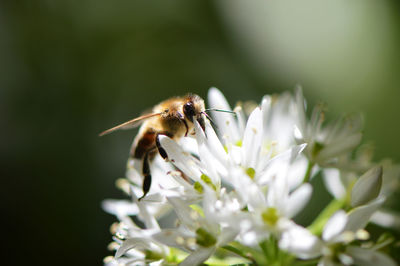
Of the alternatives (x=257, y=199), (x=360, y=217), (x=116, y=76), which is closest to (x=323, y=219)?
(x=360, y=217)

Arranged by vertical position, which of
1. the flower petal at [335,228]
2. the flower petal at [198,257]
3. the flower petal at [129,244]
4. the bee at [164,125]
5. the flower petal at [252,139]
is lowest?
the flower petal at [335,228]

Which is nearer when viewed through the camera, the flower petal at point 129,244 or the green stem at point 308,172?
the flower petal at point 129,244

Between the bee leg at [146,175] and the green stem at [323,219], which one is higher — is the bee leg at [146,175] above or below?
above

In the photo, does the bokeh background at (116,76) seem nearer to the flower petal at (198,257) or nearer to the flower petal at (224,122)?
the flower petal at (224,122)

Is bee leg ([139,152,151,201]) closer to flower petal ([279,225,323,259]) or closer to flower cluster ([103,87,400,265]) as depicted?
flower cluster ([103,87,400,265])

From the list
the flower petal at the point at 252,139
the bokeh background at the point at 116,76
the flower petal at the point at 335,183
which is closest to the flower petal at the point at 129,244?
the flower petal at the point at 252,139

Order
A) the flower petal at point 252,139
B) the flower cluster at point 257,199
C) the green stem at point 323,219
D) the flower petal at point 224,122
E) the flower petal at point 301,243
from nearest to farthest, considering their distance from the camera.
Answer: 1. the flower petal at point 301,243
2. the flower cluster at point 257,199
3. the flower petal at point 252,139
4. the green stem at point 323,219
5. the flower petal at point 224,122

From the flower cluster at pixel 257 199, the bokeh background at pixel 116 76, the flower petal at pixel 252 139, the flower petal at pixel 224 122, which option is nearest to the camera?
the flower cluster at pixel 257 199
